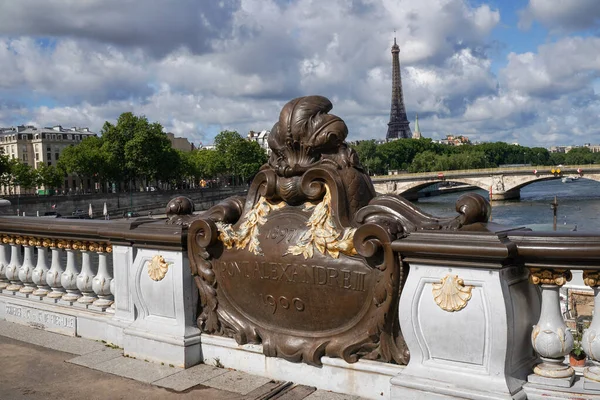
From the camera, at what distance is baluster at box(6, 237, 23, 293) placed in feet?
22.3

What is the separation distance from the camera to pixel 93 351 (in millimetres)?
5512

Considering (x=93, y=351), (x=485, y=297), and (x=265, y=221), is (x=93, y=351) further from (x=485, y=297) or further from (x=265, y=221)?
(x=485, y=297)

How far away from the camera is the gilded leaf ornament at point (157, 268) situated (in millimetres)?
5145

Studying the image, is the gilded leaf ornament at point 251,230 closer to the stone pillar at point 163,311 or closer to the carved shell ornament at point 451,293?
the stone pillar at point 163,311

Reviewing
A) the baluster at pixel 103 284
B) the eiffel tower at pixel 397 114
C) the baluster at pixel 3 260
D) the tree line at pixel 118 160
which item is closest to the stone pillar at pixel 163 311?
the baluster at pixel 103 284

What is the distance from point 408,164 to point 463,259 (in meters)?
133

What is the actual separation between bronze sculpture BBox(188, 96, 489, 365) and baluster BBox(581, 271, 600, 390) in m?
0.70

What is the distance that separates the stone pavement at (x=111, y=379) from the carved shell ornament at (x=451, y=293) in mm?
1033

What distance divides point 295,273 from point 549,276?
5.55ft

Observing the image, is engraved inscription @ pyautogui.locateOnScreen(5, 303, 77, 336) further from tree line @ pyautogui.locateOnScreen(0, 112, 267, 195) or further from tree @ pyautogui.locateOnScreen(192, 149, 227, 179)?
tree @ pyautogui.locateOnScreen(192, 149, 227, 179)

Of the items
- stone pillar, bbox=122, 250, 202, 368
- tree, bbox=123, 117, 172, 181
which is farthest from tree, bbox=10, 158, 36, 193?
stone pillar, bbox=122, 250, 202, 368

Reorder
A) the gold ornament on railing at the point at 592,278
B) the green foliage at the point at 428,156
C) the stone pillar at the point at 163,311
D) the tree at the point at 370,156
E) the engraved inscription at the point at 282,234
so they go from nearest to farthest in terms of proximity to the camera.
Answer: the gold ornament on railing at the point at 592,278, the engraved inscription at the point at 282,234, the stone pillar at the point at 163,311, the tree at the point at 370,156, the green foliage at the point at 428,156

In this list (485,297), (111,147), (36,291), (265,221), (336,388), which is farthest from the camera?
(111,147)

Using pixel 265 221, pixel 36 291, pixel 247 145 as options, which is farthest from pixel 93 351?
pixel 247 145
